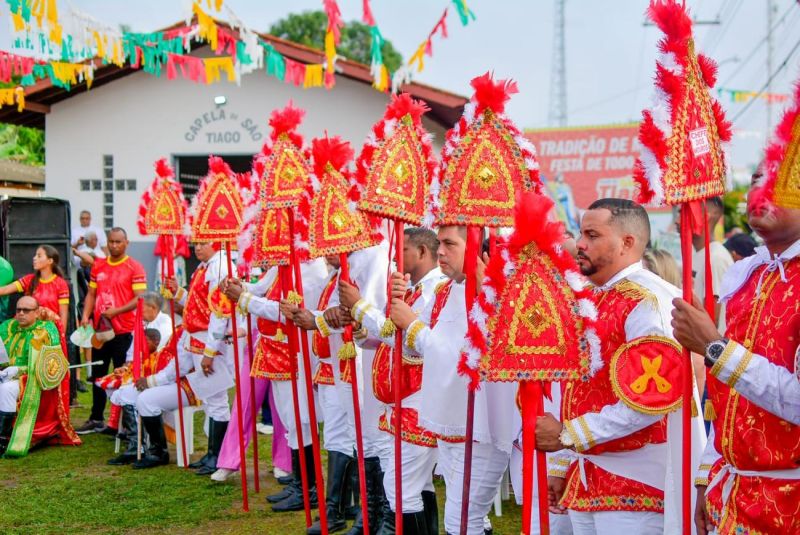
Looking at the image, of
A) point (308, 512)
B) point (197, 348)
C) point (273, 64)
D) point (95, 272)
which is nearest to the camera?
point (308, 512)

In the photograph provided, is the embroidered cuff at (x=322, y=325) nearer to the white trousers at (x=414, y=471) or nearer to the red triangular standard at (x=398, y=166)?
the white trousers at (x=414, y=471)

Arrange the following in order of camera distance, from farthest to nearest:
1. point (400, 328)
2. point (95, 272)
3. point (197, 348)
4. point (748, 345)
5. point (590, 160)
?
1. point (590, 160)
2. point (95, 272)
3. point (197, 348)
4. point (400, 328)
5. point (748, 345)

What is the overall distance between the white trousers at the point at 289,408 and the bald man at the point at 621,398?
3.54 m

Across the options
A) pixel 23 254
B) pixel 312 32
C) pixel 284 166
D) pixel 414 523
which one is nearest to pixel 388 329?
pixel 414 523

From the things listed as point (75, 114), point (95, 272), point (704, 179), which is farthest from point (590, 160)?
point (704, 179)

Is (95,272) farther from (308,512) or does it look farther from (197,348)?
(308,512)

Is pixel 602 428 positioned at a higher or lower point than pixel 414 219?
lower

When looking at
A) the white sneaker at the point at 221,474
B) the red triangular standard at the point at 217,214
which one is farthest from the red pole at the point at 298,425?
the white sneaker at the point at 221,474

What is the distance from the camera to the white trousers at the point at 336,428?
637 centimetres

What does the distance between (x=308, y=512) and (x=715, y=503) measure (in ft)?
11.8

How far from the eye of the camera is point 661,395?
3.29m

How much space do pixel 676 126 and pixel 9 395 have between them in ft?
26.6

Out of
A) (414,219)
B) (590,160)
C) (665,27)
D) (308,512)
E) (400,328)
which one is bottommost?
(308,512)

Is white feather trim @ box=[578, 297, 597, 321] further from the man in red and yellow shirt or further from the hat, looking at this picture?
the man in red and yellow shirt
